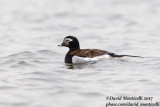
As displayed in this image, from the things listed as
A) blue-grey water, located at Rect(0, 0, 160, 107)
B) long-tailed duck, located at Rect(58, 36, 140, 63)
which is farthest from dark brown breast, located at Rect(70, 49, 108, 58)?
blue-grey water, located at Rect(0, 0, 160, 107)

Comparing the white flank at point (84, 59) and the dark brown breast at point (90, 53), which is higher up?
the dark brown breast at point (90, 53)

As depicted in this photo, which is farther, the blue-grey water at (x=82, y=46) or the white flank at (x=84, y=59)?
the white flank at (x=84, y=59)

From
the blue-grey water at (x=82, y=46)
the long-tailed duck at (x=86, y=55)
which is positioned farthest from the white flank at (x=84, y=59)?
the blue-grey water at (x=82, y=46)

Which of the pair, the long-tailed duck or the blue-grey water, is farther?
the long-tailed duck

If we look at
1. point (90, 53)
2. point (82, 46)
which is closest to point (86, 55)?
point (90, 53)

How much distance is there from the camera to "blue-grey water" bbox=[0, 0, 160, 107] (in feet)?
36.4

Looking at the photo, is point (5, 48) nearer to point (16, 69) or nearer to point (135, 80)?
point (16, 69)

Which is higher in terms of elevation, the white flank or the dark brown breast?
the dark brown breast

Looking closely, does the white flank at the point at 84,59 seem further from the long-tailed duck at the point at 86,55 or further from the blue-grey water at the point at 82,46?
the blue-grey water at the point at 82,46

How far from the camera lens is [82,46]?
741 inches

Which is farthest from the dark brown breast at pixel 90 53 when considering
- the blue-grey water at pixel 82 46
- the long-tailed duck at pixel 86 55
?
the blue-grey water at pixel 82 46

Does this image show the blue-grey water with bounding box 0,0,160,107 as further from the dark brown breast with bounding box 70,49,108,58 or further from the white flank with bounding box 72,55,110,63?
the dark brown breast with bounding box 70,49,108,58

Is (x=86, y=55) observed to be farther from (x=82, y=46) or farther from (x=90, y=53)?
(x=82, y=46)

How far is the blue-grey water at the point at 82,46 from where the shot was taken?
11.1 m
